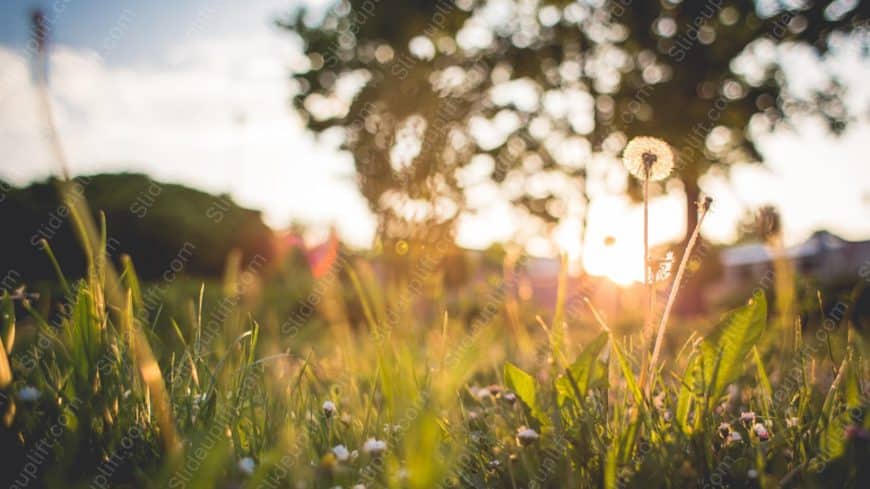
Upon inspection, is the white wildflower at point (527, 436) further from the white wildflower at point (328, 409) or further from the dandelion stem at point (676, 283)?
the white wildflower at point (328, 409)

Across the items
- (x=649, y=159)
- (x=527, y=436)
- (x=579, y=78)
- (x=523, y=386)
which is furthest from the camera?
(x=579, y=78)

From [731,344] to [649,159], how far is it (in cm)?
59

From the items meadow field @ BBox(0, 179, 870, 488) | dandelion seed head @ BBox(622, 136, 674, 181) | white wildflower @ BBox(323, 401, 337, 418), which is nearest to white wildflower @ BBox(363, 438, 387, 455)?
meadow field @ BBox(0, 179, 870, 488)

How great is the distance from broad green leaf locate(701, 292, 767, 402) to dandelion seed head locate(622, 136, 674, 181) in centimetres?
48

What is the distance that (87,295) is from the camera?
1254mm

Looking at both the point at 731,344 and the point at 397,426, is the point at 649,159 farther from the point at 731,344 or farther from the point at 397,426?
the point at 397,426

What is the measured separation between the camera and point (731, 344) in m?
1.39

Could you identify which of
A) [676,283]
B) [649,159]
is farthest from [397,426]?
[649,159]

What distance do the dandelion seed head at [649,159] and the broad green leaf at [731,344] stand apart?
478 millimetres

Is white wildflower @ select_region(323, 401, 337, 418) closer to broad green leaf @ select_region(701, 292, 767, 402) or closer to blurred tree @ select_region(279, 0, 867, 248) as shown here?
broad green leaf @ select_region(701, 292, 767, 402)

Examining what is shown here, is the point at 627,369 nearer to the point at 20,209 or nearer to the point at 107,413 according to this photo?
the point at 107,413

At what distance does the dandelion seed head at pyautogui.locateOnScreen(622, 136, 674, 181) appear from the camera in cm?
162

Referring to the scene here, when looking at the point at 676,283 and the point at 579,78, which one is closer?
the point at 676,283

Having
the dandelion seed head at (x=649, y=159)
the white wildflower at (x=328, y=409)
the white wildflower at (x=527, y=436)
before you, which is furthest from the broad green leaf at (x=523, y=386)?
the dandelion seed head at (x=649, y=159)
